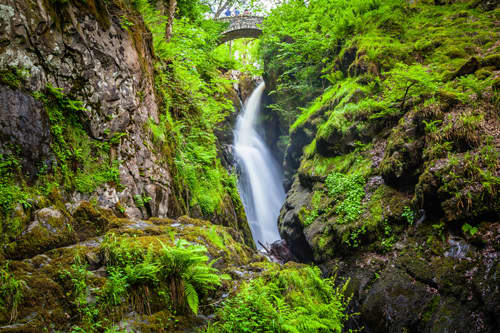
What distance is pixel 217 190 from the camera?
300 inches

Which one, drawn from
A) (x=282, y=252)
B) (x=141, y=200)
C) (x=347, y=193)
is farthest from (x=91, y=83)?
(x=282, y=252)

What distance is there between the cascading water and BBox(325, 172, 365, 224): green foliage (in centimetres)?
455

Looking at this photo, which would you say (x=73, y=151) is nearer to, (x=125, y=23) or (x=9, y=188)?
(x=9, y=188)

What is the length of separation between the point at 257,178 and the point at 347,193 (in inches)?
313

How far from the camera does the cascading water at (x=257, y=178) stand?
12.7m

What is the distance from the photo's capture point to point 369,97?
27.5 ft

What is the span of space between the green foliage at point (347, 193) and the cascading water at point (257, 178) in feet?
14.9

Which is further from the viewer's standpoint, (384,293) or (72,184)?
(384,293)

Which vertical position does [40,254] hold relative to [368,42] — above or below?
Result: below

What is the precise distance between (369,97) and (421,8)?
4825 millimetres

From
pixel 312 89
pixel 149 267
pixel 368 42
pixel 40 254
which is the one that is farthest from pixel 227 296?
pixel 312 89

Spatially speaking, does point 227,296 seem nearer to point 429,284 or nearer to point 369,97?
point 429,284

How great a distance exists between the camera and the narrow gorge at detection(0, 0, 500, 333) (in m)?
2.32

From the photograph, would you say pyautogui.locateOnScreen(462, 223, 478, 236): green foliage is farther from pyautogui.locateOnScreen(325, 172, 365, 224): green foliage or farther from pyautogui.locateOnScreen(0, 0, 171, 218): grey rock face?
pyautogui.locateOnScreen(0, 0, 171, 218): grey rock face
